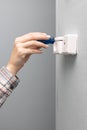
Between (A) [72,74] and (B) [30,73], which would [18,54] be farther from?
(B) [30,73]

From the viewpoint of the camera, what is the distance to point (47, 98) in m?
1.23

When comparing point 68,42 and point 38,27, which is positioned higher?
point 38,27

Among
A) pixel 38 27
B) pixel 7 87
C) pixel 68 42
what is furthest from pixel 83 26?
pixel 38 27

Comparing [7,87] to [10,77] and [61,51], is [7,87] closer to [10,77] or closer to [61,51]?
[10,77]

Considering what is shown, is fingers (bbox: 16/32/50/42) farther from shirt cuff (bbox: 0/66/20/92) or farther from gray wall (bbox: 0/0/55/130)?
gray wall (bbox: 0/0/55/130)

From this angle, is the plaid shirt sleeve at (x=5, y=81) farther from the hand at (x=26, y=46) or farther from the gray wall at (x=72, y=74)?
the gray wall at (x=72, y=74)

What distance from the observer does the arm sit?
559 mm

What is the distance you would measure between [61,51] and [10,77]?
16 cm

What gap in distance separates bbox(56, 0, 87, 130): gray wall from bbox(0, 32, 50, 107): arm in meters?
0.08

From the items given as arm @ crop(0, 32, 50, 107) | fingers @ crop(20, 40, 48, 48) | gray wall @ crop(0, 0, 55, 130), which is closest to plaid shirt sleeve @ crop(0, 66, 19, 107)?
arm @ crop(0, 32, 50, 107)

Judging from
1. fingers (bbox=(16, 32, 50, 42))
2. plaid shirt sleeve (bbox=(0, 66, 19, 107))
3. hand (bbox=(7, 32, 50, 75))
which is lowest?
plaid shirt sleeve (bbox=(0, 66, 19, 107))

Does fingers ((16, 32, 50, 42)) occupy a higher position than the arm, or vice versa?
fingers ((16, 32, 50, 42))

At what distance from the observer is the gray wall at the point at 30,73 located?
1165mm

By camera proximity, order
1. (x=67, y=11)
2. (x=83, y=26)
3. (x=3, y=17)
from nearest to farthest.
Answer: (x=83, y=26), (x=67, y=11), (x=3, y=17)
